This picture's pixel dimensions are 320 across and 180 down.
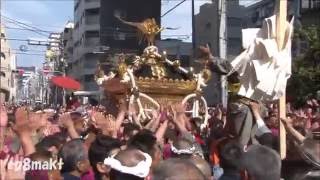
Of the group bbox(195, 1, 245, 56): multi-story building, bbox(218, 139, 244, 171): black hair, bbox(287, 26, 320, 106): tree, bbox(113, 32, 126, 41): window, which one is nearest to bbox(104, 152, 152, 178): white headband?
bbox(218, 139, 244, 171): black hair

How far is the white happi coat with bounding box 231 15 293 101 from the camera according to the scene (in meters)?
6.08

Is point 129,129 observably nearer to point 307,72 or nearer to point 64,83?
point 64,83

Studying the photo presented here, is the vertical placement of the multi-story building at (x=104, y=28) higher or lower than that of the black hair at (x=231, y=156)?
higher

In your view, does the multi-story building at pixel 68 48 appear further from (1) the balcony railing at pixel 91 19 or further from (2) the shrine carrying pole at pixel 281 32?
(2) the shrine carrying pole at pixel 281 32

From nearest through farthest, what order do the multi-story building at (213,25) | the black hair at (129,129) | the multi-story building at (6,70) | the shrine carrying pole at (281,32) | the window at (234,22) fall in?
the shrine carrying pole at (281,32) < the black hair at (129,129) < the multi-story building at (6,70) < the multi-story building at (213,25) < the window at (234,22)

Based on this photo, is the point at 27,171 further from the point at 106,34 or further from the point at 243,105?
the point at 106,34

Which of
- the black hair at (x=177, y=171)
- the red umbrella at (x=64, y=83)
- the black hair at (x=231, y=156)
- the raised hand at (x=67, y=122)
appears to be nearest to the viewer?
the black hair at (x=177, y=171)

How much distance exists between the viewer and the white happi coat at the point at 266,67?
608 cm

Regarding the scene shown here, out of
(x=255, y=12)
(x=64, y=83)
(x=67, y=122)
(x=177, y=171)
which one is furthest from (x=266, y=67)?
(x=255, y=12)

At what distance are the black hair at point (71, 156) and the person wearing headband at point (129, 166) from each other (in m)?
1.27

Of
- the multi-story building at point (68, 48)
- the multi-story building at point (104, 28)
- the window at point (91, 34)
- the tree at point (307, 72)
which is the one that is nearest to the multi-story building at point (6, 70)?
the multi-story building at point (104, 28)

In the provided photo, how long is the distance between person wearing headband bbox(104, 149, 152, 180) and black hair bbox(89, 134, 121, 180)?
3.75 ft

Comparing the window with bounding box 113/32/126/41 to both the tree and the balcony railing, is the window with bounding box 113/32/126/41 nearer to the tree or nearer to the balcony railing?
the balcony railing

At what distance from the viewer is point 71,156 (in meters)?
5.31
